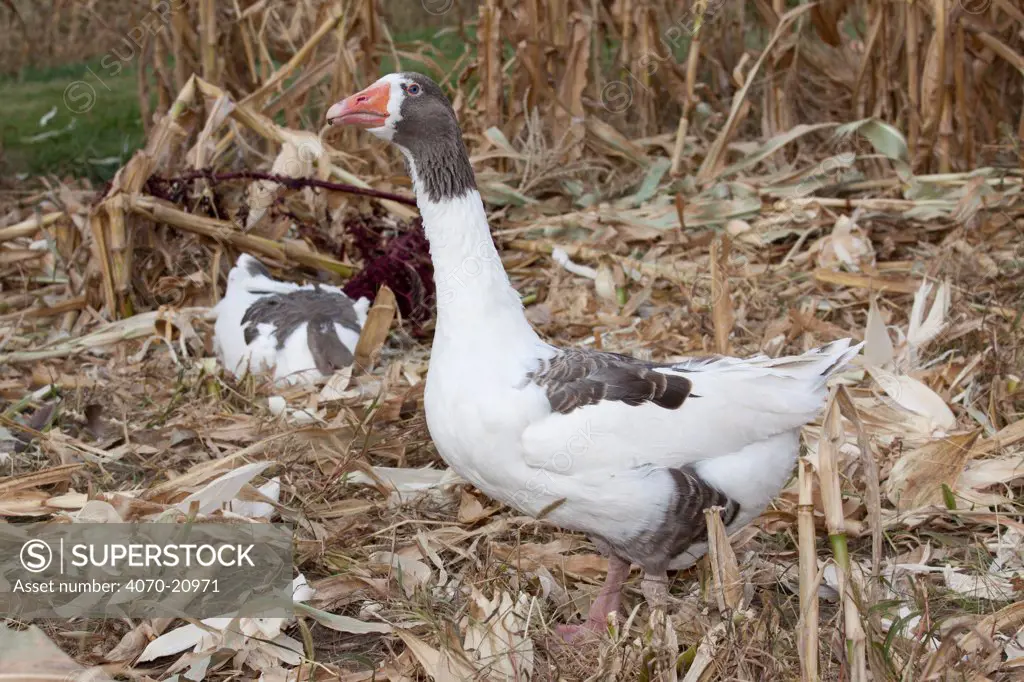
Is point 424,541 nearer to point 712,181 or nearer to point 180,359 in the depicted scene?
point 180,359

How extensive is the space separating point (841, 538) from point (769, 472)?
0.64m

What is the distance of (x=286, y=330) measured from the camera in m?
4.27

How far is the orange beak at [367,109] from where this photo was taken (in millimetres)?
2840

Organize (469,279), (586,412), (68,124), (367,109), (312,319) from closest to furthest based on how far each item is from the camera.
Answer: (586,412) → (469,279) → (367,109) → (312,319) → (68,124)

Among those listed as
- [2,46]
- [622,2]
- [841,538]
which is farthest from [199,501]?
[2,46]

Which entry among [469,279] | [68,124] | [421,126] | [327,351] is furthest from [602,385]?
[68,124]

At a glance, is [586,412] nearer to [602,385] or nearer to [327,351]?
[602,385]

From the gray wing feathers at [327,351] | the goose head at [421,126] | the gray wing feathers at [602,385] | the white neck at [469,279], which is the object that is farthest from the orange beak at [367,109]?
the gray wing feathers at [327,351]

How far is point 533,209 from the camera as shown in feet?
18.7

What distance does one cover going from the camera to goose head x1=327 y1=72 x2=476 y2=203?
2801 mm
